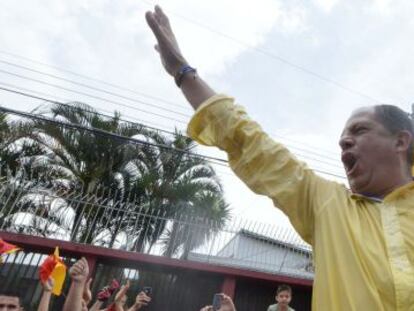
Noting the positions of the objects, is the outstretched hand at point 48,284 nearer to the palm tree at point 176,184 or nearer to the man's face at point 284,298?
the man's face at point 284,298

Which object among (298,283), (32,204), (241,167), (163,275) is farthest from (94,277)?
(241,167)

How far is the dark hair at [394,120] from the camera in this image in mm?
1371

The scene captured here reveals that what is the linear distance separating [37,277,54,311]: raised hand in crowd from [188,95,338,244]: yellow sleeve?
3.16 metres

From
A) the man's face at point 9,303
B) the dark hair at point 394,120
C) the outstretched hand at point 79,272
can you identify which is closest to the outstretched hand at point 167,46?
the dark hair at point 394,120

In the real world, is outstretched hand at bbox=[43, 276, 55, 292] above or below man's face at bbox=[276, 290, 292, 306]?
below

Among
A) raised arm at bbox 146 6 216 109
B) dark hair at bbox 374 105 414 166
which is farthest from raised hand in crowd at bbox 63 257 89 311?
dark hair at bbox 374 105 414 166

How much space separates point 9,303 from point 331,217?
13.0ft

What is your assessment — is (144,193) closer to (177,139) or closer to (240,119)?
(177,139)

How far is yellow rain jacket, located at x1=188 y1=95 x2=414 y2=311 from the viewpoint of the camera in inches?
36.8

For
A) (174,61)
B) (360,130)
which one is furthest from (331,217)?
(174,61)

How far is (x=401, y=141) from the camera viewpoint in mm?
1371

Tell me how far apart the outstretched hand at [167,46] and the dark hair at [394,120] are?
0.73 meters

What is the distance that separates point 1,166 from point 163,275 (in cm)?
610

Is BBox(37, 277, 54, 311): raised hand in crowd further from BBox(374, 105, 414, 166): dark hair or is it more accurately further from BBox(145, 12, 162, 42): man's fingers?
BBox(374, 105, 414, 166): dark hair
